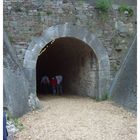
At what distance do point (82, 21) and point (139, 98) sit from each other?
8.12 m

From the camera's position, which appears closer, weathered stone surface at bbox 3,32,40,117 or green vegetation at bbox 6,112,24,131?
green vegetation at bbox 6,112,24,131

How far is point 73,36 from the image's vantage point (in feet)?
36.7

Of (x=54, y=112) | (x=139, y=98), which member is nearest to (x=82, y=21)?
(x=54, y=112)

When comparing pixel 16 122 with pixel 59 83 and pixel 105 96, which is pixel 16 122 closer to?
pixel 105 96

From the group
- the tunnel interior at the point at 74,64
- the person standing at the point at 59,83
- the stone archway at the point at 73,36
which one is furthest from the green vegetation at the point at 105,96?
the person standing at the point at 59,83

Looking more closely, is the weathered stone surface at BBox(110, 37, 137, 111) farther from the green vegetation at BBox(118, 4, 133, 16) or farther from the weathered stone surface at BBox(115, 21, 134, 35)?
the green vegetation at BBox(118, 4, 133, 16)

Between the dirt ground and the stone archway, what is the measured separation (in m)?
0.96

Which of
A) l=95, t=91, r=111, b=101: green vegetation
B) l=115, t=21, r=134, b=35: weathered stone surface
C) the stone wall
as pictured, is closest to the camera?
the stone wall

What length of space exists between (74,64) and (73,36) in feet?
9.44

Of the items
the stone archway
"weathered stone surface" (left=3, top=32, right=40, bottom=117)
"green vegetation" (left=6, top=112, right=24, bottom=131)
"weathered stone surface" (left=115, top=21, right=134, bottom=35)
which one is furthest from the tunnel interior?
"green vegetation" (left=6, top=112, right=24, bottom=131)

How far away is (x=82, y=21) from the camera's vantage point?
11.3 meters

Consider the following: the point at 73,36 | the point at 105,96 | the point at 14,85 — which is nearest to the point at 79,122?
the point at 14,85

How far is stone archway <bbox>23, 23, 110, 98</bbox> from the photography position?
10.6 m

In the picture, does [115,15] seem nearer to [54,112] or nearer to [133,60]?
[133,60]
